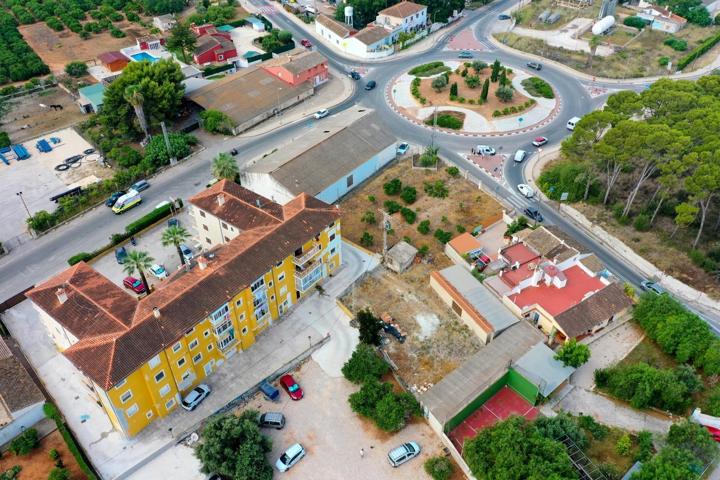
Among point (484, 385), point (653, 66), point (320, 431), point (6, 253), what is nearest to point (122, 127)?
point (6, 253)

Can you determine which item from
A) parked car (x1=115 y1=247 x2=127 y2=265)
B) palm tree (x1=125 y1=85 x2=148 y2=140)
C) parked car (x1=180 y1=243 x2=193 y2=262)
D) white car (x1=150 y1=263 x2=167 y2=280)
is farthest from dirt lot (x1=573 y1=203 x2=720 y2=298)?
palm tree (x1=125 y1=85 x2=148 y2=140)

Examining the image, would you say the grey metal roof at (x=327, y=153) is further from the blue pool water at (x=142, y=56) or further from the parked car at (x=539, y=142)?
the blue pool water at (x=142, y=56)

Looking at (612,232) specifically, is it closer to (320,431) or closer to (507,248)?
(507,248)

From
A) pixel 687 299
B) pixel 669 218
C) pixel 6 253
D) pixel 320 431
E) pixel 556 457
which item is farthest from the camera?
pixel 669 218

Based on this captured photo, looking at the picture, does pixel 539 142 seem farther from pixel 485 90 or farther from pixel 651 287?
pixel 651 287

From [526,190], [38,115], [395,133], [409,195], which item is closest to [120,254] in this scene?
[409,195]

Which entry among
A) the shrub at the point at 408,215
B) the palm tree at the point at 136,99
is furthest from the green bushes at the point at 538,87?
the palm tree at the point at 136,99

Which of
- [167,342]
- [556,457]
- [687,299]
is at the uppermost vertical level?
[167,342]
